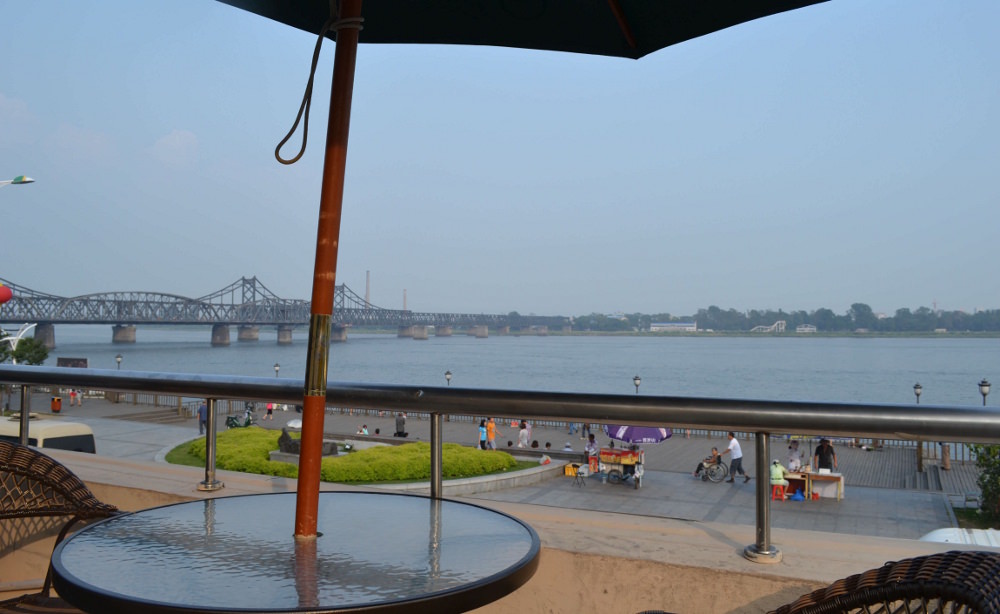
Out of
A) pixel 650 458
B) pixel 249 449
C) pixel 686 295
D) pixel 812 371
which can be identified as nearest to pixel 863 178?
pixel 686 295

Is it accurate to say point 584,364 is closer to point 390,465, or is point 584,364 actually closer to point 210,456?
point 390,465

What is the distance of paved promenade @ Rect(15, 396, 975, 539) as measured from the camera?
655 cm

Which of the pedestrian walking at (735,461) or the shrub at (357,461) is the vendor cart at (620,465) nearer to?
the pedestrian walking at (735,461)

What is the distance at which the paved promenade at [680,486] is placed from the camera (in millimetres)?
6555

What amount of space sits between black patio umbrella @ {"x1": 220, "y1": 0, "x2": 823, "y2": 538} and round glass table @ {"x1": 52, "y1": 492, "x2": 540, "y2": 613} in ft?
0.46

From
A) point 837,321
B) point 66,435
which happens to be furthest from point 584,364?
point 66,435

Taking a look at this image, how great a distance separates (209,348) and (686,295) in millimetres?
69241

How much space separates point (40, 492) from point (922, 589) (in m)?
2.13

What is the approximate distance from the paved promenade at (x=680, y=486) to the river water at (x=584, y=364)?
3001mm

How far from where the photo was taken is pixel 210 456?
2496 millimetres

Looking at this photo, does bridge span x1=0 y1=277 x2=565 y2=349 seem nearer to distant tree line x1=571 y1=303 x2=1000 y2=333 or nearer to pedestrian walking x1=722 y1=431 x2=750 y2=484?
distant tree line x1=571 y1=303 x2=1000 y2=333

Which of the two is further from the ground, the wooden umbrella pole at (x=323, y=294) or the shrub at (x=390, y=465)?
the wooden umbrella pole at (x=323, y=294)

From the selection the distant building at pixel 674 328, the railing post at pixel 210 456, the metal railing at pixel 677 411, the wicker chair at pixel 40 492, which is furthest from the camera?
the distant building at pixel 674 328

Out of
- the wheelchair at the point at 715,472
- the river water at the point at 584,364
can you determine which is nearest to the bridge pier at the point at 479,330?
the river water at the point at 584,364
